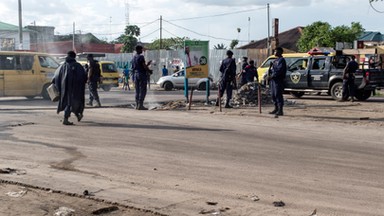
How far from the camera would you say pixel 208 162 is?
8.34 metres

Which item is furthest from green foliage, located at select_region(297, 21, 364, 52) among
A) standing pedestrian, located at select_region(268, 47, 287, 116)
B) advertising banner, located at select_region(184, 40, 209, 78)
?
standing pedestrian, located at select_region(268, 47, 287, 116)

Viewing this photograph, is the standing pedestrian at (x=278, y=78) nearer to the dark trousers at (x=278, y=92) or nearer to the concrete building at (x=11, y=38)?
the dark trousers at (x=278, y=92)

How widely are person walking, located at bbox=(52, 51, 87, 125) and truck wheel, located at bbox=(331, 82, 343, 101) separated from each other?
11779 millimetres

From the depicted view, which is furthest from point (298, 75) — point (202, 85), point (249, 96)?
point (202, 85)

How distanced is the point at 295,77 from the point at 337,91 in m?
1.90

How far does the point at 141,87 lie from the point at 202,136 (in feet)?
19.1

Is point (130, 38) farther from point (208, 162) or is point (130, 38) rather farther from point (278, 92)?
point (208, 162)

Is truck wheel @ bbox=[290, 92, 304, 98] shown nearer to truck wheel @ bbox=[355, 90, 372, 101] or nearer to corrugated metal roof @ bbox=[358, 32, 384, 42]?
truck wheel @ bbox=[355, 90, 372, 101]

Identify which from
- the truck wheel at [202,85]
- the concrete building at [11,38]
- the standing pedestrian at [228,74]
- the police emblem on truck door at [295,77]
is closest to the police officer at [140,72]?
the standing pedestrian at [228,74]

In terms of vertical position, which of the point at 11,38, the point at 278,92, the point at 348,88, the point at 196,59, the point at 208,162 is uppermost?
the point at 11,38

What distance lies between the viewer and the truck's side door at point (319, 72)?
866 inches

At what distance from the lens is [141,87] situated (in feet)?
54.2

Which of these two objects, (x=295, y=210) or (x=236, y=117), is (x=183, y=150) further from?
(x=236, y=117)

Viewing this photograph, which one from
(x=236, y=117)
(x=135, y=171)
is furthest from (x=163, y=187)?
(x=236, y=117)
